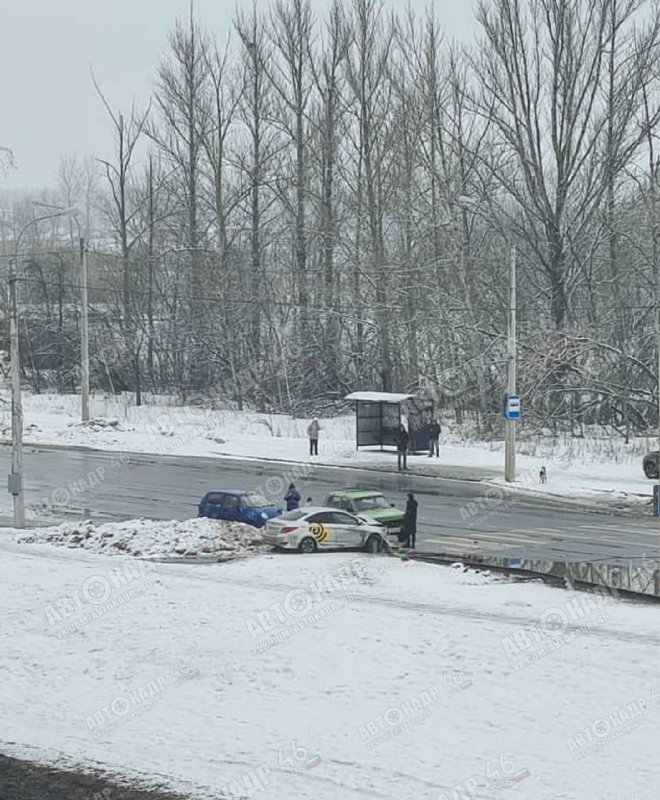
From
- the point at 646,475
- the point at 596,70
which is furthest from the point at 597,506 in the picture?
the point at 596,70

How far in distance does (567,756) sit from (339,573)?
908 cm

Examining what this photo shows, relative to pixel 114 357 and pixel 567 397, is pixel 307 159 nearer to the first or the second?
pixel 114 357

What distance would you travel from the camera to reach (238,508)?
91.5 ft

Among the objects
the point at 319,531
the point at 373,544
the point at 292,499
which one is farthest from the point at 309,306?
the point at 319,531

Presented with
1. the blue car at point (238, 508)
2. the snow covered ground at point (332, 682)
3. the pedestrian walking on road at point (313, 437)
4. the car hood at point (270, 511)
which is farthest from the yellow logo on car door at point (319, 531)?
the pedestrian walking on road at point (313, 437)

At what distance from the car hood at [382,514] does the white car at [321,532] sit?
109 cm

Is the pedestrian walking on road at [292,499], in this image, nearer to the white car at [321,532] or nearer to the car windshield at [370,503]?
the car windshield at [370,503]

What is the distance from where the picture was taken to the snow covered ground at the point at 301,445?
37.7m

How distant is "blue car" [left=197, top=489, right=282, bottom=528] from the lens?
27.8m

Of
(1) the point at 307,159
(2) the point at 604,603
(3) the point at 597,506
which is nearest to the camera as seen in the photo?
(2) the point at 604,603

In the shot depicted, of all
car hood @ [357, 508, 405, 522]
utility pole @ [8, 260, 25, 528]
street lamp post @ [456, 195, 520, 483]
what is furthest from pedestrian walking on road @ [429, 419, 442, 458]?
utility pole @ [8, 260, 25, 528]

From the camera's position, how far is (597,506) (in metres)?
32.2

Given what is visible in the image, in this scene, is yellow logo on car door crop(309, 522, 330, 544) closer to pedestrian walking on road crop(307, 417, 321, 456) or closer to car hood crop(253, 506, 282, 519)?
car hood crop(253, 506, 282, 519)

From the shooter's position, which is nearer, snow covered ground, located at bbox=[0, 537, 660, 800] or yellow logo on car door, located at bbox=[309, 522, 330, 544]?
snow covered ground, located at bbox=[0, 537, 660, 800]
